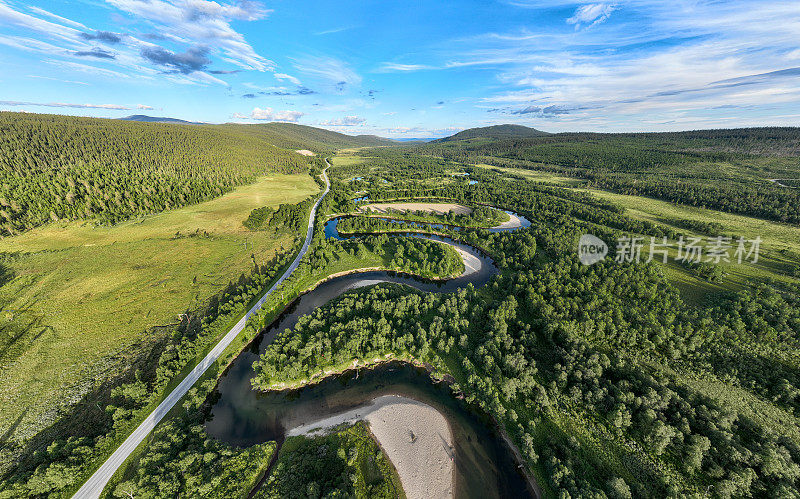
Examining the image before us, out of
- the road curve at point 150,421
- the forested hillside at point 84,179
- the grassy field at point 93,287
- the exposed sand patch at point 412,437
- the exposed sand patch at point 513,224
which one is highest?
the forested hillside at point 84,179

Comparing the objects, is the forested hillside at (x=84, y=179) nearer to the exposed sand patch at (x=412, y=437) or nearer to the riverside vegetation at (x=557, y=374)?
the riverside vegetation at (x=557, y=374)

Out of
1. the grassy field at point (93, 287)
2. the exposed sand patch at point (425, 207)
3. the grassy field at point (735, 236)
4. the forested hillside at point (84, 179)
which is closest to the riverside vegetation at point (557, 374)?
the grassy field at point (735, 236)

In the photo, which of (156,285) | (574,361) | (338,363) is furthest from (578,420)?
(156,285)

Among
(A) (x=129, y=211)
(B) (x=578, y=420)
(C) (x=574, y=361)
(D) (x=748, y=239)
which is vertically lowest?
(B) (x=578, y=420)

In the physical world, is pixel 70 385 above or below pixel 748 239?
below

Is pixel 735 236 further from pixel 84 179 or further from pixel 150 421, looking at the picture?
pixel 84 179

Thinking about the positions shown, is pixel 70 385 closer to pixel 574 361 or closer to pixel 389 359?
pixel 389 359

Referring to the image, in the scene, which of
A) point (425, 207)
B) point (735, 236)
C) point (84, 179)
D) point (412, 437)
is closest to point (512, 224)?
point (425, 207)
